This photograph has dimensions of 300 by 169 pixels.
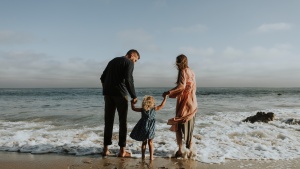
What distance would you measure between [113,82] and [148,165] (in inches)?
64.9

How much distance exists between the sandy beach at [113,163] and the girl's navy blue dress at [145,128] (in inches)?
17.9

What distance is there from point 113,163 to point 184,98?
5.78 feet

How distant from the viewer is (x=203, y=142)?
6.67 metres

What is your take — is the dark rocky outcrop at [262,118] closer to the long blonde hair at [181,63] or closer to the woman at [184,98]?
the woman at [184,98]

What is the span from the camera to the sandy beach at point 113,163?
4.71 meters

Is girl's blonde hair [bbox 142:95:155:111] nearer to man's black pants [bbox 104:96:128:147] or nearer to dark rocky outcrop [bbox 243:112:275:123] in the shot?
man's black pants [bbox 104:96:128:147]

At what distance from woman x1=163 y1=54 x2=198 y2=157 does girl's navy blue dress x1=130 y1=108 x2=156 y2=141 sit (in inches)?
17.5

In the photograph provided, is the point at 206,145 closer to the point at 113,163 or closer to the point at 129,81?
the point at 113,163

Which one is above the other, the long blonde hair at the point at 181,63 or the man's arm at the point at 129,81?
the long blonde hair at the point at 181,63

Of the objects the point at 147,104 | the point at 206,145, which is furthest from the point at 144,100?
the point at 206,145

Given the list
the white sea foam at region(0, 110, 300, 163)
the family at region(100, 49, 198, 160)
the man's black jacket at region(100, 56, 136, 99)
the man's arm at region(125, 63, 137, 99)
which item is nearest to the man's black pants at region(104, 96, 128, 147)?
the family at region(100, 49, 198, 160)

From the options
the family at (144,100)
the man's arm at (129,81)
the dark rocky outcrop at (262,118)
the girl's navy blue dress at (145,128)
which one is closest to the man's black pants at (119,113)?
the family at (144,100)

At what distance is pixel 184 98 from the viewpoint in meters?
5.17

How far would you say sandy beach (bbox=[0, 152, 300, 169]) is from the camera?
185 inches
